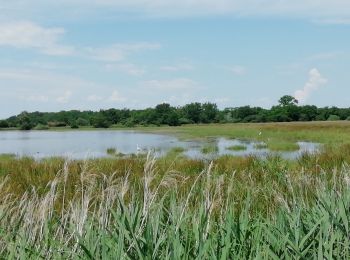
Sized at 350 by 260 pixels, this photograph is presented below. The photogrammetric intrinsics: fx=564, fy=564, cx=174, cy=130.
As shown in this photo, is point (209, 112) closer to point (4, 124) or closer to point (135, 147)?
point (4, 124)

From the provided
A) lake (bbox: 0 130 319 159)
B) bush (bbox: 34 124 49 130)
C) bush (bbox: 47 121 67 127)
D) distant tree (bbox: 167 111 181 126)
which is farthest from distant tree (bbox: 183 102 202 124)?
lake (bbox: 0 130 319 159)

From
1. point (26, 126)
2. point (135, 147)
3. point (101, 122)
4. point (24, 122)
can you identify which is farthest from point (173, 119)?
point (135, 147)

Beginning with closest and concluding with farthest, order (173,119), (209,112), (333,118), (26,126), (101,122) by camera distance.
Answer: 1. (26,126)
2. (101,122)
3. (173,119)
4. (333,118)
5. (209,112)

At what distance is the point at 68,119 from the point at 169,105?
15207 millimetres

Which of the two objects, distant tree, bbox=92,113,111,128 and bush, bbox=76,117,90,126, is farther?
bush, bbox=76,117,90,126

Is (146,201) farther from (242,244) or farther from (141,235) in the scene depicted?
(242,244)

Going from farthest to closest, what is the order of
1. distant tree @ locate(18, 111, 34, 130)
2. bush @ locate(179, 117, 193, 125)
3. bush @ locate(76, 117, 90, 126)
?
bush @ locate(179, 117, 193, 125) < bush @ locate(76, 117, 90, 126) < distant tree @ locate(18, 111, 34, 130)

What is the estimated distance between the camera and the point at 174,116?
77.4m

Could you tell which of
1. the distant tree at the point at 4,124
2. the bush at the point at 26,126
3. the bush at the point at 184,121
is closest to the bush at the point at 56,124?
the bush at the point at 26,126

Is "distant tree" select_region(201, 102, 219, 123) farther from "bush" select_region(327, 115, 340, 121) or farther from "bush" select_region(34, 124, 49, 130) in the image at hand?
"bush" select_region(34, 124, 49, 130)

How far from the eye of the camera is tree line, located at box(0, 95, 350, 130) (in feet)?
255

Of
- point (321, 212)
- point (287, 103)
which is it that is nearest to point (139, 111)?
point (287, 103)

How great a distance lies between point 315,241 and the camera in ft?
12.1

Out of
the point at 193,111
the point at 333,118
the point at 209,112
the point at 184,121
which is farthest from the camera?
the point at 209,112
